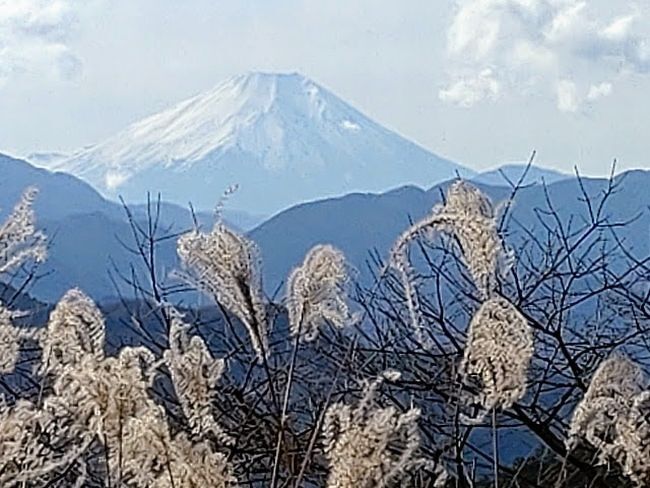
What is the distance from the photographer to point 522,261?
6.23 m

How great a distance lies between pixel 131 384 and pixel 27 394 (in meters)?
2.01

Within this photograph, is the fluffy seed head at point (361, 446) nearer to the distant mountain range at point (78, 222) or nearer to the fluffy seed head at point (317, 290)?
the fluffy seed head at point (317, 290)

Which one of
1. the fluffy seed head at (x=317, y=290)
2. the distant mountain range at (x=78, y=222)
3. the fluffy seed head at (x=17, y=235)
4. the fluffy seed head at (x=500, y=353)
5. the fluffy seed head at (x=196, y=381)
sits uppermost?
the distant mountain range at (x=78, y=222)

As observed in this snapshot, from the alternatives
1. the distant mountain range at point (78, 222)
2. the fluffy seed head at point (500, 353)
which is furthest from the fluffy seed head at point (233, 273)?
the distant mountain range at point (78, 222)

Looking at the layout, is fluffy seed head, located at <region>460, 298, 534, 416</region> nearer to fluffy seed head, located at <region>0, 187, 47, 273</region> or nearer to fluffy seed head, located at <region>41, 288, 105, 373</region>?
fluffy seed head, located at <region>41, 288, 105, 373</region>

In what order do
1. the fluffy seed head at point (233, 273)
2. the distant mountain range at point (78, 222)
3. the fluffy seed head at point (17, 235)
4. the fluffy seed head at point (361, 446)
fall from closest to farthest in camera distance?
the fluffy seed head at point (361, 446) < the fluffy seed head at point (233, 273) < the fluffy seed head at point (17, 235) < the distant mountain range at point (78, 222)

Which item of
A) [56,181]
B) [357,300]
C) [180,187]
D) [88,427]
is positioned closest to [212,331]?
[357,300]

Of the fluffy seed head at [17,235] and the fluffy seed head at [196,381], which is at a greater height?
the fluffy seed head at [17,235]

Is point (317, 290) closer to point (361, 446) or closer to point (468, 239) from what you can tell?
point (468, 239)

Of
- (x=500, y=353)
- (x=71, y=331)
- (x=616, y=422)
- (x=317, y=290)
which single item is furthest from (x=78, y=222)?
(x=500, y=353)

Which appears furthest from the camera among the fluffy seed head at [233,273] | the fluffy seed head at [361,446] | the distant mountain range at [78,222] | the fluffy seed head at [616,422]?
the distant mountain range at [78,222]

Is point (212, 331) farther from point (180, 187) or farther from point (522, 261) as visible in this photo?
point (180, 187)

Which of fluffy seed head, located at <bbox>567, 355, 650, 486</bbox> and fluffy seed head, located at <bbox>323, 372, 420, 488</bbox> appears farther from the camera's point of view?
fluffy seed head, located at <bbox>567, 355, 650, 486</bbox>

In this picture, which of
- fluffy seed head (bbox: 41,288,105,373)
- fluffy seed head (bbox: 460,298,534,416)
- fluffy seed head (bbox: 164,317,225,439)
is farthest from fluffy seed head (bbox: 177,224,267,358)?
fluffy seed head (bbox: 460,298,534,416)
